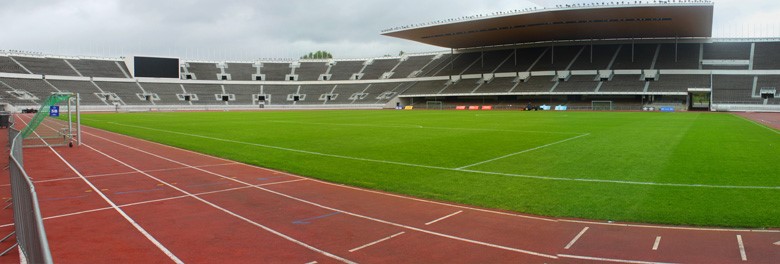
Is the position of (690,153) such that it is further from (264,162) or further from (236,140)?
(236,140)

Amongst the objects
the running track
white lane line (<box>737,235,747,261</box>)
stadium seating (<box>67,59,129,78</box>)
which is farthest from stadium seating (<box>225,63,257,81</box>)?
white lane line (<box>737,235,747,261</box>)

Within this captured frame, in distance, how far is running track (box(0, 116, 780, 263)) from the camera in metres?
6.41

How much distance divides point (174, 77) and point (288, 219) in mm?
89658

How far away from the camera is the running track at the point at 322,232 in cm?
641

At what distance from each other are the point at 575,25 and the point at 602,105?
428 inches

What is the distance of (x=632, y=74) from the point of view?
65.7m

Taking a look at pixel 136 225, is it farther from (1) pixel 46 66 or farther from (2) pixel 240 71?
(2) pixel 240 71

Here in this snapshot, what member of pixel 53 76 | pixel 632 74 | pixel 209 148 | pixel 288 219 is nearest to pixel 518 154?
pixel 288 219

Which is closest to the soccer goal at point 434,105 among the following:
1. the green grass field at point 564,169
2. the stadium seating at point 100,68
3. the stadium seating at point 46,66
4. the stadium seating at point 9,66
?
A: the green grass field at point 564,169

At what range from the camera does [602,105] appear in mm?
62531

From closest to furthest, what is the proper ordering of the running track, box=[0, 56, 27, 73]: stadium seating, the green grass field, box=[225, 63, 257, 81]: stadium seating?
the running track → the green grass field → box=[0, 56, 27, 73]: stadium seating → box=[225, 63, 257, 81]: stadium seating

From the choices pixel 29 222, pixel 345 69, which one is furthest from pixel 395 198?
pixel 345 69

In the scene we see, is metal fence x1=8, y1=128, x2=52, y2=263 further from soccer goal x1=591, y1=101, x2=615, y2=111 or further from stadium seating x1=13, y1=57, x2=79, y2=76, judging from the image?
stadium seating x1=13, y1=57, x2=79, y2=76

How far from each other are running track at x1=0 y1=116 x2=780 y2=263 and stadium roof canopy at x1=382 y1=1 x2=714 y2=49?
50.7 metres
